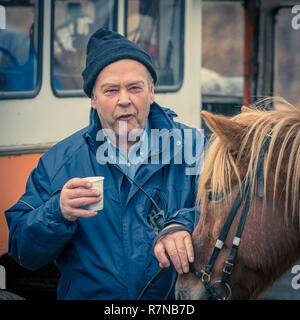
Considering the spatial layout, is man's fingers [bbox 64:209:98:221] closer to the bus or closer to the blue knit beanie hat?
the blue knit beanie hat

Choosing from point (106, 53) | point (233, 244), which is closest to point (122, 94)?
point (106, 53)

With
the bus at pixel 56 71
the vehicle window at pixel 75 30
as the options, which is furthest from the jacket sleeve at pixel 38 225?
the vehicle window at pixel 75 30

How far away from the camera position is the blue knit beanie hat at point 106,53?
2131 millimetres

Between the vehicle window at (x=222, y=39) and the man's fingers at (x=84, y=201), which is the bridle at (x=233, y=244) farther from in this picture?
the vehicle window at (x=222, y=39)

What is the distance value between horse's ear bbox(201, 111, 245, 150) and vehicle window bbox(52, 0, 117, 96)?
206 centimetres

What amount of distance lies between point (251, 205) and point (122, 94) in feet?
2.42

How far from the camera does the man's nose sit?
214 cm

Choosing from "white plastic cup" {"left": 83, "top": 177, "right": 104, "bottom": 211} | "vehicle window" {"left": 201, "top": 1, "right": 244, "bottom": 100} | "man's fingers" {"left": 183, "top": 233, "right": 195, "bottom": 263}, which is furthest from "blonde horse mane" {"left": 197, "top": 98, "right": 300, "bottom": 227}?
"vehicle window" {"left": 201, "top": 1, "right": 244, "bottom": 100}

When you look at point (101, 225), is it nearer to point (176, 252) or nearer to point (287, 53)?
point (176, 252)

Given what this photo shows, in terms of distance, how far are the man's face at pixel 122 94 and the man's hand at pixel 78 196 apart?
0.42 metres

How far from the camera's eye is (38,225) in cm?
198

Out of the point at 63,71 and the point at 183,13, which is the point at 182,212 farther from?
the point at 183,13

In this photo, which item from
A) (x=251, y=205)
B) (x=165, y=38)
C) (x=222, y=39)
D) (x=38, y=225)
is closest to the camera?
(x=251, y=205)
